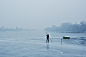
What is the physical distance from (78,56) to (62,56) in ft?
4.77

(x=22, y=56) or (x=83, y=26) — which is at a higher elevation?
(x=83, y=26)

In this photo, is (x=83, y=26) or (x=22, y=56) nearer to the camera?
(x=22, y=56)

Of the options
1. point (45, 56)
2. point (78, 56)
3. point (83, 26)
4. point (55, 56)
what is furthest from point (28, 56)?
point (83, 26)

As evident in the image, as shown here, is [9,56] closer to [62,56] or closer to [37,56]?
[37,56]

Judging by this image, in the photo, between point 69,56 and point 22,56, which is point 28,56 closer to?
point 22,56

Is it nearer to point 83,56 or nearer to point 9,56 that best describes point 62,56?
point 83,56

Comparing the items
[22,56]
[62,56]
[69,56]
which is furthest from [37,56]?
[69,56]

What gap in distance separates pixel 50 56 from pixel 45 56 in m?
0.45

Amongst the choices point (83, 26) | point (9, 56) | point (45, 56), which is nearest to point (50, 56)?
point (45, 56)

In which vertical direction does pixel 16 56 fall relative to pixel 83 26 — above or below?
below

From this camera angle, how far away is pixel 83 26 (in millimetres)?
199250

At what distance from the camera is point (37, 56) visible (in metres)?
9.91

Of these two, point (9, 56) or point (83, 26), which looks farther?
point (83, 26)

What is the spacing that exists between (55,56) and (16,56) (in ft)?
11.6
